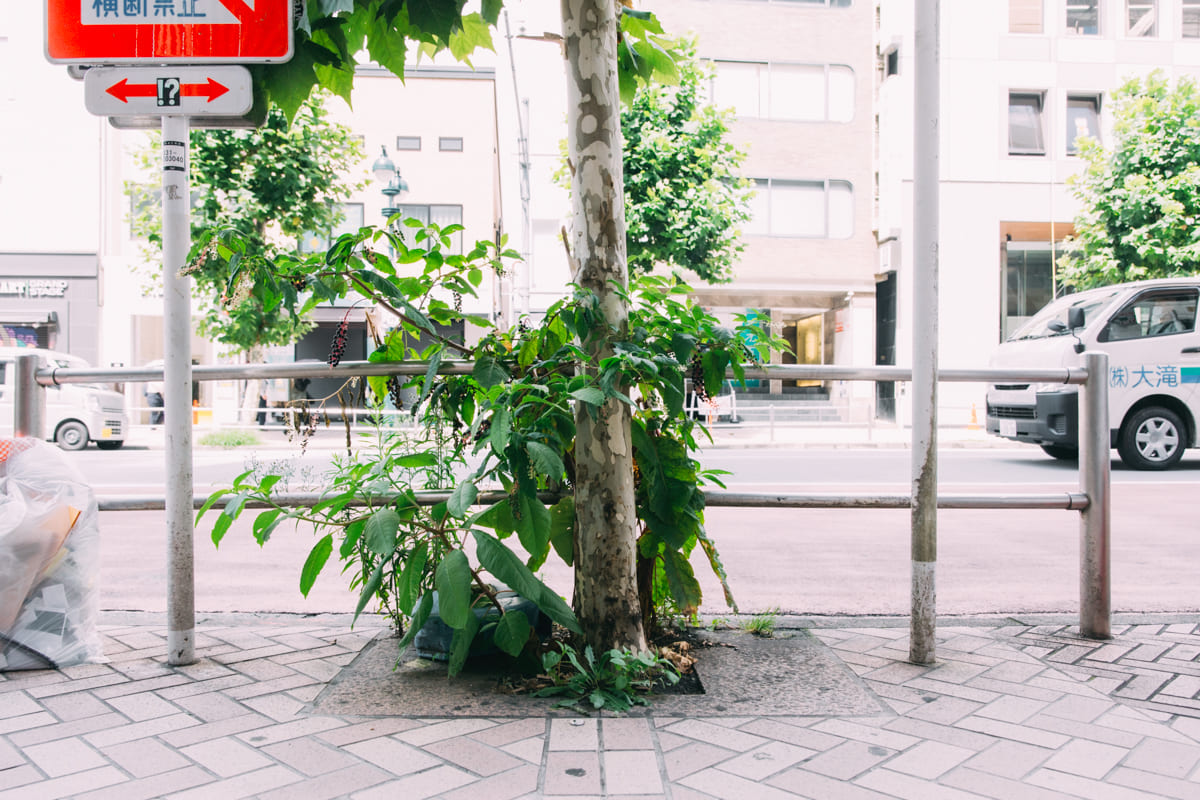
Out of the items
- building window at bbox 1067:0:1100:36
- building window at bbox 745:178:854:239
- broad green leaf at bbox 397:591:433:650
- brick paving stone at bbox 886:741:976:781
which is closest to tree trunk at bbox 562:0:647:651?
broad green leaf at bbox 397:591:433:650

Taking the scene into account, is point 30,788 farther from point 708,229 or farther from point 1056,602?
point 708,229

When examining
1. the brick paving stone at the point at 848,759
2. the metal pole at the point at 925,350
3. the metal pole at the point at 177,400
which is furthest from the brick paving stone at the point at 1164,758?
the metal pole at the point at 177,400

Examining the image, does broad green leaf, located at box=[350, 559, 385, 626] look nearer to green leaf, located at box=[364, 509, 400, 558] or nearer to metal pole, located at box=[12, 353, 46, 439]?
green leaf, located at box=[364, 509, 400, 558]

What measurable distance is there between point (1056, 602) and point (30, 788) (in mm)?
4451

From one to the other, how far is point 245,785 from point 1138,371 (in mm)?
11038

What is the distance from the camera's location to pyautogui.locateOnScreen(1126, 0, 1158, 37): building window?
22.6m

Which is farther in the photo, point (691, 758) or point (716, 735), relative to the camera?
point (716, 735)

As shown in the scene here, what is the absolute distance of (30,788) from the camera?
1.88 m

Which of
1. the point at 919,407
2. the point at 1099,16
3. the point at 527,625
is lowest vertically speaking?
the point at 527,625

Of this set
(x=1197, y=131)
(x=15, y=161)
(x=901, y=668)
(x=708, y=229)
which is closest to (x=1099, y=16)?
(x=1197, y=131)

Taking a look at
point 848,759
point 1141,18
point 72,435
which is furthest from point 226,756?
point 1141,18

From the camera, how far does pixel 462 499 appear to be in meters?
2.35

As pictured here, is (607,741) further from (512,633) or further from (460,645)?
(460,645)

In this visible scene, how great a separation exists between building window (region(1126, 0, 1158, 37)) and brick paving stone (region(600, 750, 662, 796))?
1076 inches
